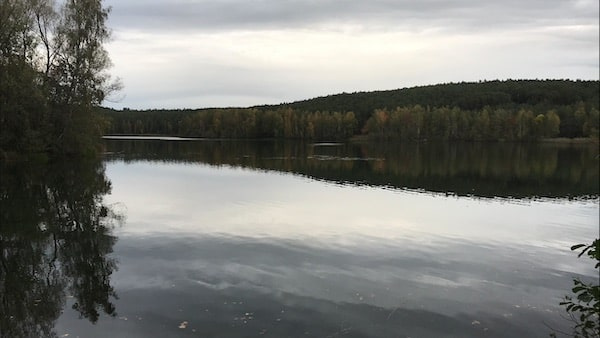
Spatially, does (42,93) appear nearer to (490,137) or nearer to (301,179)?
(301,179)

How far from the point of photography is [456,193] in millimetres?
31984

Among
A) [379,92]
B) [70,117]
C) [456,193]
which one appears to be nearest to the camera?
[456,193]

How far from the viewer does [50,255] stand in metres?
14.8

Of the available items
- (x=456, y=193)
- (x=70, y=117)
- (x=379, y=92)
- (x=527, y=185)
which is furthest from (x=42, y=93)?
(x=379, y=92)

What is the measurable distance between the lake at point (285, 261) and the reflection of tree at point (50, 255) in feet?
0.16

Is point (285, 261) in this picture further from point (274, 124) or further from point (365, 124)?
point (274, 124)

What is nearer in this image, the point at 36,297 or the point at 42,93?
the point at 36,297

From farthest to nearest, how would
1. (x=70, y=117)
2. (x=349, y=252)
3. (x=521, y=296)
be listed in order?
(x=70, y=117) < (x=349, y=252) < (x=521, y=296)

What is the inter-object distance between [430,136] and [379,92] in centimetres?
5454

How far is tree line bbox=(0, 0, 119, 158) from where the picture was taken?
40.7 m

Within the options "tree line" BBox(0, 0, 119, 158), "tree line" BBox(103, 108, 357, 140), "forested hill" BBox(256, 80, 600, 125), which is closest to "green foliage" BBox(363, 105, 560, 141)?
"forested hill" BBox(256, 80, 600, 125)

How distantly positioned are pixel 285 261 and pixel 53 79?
4048 centimetres

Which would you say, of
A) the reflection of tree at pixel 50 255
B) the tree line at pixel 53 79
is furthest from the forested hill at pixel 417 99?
the reflection of tree at pixel 50 255

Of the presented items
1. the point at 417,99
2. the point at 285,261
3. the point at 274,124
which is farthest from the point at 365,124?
the point at 285,261
